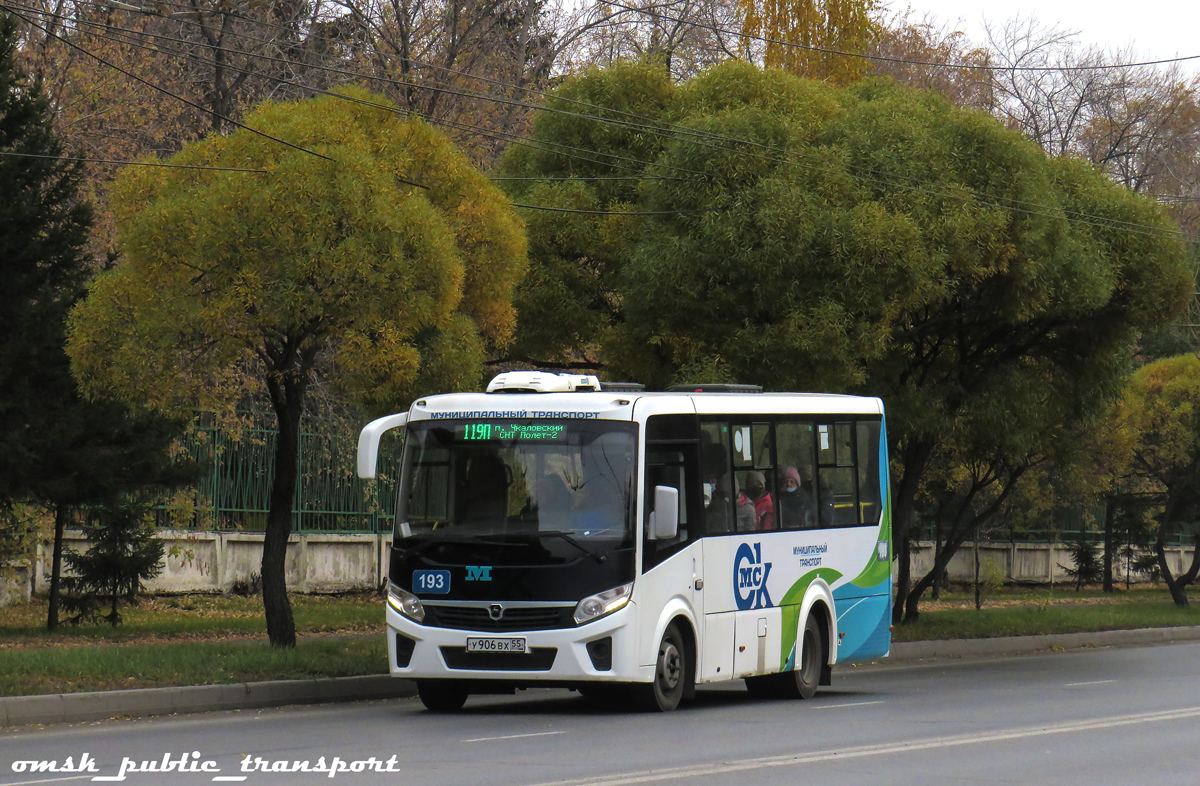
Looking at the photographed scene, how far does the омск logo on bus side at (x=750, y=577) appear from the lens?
15.4m

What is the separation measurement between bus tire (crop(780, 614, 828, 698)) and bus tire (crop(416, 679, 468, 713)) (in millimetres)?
3597

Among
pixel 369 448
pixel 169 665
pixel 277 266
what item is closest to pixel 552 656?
pixel 369 448

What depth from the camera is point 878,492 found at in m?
18.0

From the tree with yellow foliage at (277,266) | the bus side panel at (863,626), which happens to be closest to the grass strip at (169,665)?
the tree with yellow foliage at (277,266)

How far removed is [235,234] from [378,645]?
5877 mm

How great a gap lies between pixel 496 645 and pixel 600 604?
96 centimetres

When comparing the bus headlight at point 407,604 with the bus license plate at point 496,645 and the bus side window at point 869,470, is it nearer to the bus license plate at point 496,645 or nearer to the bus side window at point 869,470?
the bus license plate at point 496,645

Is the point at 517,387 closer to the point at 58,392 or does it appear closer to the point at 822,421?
the point at 822,421

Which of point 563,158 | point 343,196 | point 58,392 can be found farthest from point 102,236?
point 343,196

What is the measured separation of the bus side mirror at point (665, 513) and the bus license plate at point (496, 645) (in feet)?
5.01

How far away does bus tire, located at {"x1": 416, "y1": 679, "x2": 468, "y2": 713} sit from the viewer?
14453 millimetres

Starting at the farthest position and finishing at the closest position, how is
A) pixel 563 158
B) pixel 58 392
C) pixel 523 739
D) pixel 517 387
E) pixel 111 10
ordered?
pixel 111 10
pixel 563 158
pixel 58 392
pixel 517 387
pixel 523 739

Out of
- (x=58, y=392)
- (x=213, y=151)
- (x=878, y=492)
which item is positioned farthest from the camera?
(x=58, y=392)

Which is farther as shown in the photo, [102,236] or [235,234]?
[102,236]
